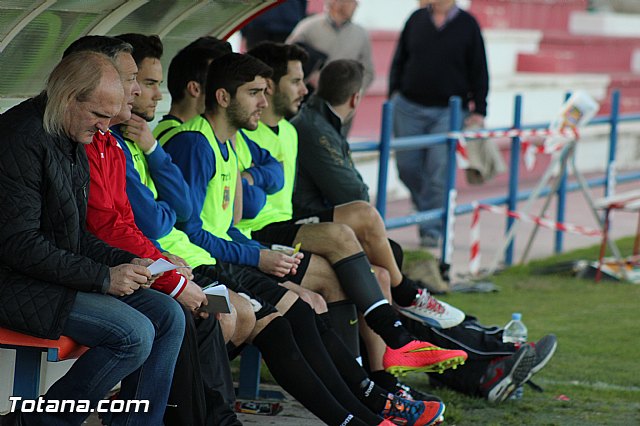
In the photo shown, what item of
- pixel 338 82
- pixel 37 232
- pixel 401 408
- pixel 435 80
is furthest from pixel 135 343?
pixel 435 80

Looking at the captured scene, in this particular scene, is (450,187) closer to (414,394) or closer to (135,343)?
(414,394)

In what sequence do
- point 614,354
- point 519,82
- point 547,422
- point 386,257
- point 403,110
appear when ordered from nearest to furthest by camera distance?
point 547,422
point 386,257
point 614,354
point 403,110
point 519,82

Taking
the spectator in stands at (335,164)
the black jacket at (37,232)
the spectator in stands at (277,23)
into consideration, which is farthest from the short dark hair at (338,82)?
the spectator in stands at (277,23)

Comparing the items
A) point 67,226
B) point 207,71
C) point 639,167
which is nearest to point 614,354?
point 207,71

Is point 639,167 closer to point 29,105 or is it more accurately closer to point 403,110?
point 403,110

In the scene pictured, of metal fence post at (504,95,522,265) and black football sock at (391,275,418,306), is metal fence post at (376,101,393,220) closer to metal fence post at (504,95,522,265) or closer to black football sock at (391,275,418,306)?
metal fence post at (504,95,522,265)

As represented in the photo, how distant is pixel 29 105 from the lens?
13.5 feet

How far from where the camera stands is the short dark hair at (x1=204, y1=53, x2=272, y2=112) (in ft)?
17.3

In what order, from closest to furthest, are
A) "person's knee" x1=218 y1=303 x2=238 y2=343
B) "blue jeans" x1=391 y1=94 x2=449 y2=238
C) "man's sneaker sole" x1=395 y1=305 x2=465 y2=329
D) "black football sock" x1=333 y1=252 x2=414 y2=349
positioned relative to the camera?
1. "person's knee" x1=218 y1=303 x2=238 y2=343
2. "black football sock" x1=333 y1=252 x2=414 y2=349
3. "man's sneaker sole" x1=395 y1=305 x2=465 y2=329
4. "blue jeans" x1=391 y1=94 x2=449 y2=238

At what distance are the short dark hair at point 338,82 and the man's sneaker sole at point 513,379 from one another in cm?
158

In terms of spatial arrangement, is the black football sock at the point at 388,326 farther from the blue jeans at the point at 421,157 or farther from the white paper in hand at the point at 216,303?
the blue jeans at the point at 421,157

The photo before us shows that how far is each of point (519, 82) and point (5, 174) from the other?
12394 millimetres

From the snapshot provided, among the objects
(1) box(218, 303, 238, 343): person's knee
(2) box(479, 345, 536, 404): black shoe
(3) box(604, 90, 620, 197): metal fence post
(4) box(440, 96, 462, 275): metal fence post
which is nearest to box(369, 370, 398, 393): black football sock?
(2) box(479, 345, 536, 404): black shoe

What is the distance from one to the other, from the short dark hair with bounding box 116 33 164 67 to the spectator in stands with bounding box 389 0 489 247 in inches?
203
